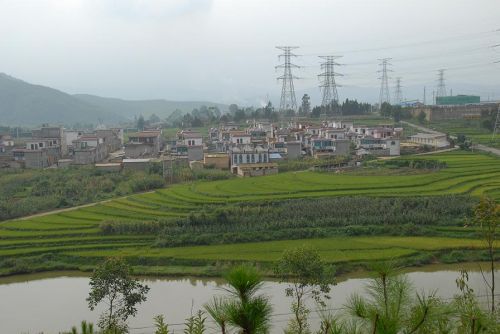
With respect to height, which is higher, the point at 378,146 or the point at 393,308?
the point at 393,308

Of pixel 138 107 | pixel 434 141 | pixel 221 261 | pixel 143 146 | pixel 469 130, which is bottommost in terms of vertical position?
pixel 221 261

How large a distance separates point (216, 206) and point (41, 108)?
302ft

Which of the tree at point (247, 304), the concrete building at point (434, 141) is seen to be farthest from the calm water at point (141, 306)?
the concrete building at point (434, 141)

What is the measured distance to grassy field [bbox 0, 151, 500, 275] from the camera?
51.3 feet

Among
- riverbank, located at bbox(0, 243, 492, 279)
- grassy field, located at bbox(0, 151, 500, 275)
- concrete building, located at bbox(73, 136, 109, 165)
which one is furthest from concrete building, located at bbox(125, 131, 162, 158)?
riverbank, located at bbox(0, 243, 492, 279)

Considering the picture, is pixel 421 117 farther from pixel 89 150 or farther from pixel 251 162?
pixel 89 150

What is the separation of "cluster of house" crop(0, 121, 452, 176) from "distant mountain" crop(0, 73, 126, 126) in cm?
6261

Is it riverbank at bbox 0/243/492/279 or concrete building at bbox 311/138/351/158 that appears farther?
concrete building at bbox 311/138/351/158

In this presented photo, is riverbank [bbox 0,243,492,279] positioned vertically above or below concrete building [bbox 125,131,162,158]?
below

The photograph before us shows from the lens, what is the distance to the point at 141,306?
12.5 meters

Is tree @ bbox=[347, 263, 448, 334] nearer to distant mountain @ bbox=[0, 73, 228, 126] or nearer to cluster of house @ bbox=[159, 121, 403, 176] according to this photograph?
cluster of house @ bbox=[159, 121, 403, 176]

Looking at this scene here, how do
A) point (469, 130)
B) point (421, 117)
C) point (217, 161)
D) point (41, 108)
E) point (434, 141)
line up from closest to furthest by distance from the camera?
point (217, 161)
point (434, 141)
point (469, 130)
point (421, 117)
point (41, 108)

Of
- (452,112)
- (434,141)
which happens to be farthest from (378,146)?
(452,112)

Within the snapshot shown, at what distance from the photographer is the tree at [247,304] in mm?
2904
